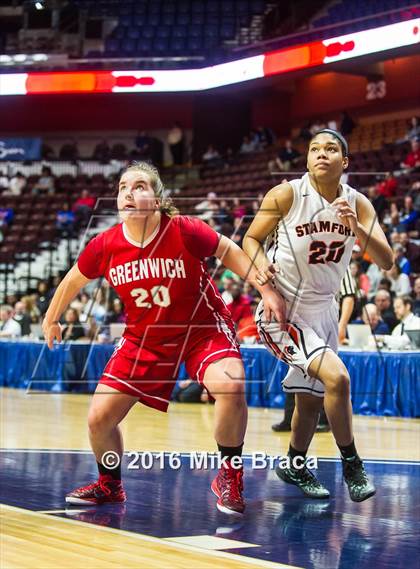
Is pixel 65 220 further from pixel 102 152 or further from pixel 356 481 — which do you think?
pixel 356 481

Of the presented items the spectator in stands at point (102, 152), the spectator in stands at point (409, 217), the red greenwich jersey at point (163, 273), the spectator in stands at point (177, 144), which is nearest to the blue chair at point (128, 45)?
the spectator in stands at point (177, 144)

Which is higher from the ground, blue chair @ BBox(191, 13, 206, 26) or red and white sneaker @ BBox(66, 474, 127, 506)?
blue chair @ BBox(191, 13, 206, 26)

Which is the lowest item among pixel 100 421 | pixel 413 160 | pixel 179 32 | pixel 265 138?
pixel 100 421

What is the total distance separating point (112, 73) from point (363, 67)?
20.3 ft

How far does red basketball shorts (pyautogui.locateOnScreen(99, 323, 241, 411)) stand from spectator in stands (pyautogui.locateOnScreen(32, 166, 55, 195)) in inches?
837

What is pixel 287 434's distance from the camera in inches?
403

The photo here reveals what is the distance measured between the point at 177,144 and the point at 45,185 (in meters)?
4.01

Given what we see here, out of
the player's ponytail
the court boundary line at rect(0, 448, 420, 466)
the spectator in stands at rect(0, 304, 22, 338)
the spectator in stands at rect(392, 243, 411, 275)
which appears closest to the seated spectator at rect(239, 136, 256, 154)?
the spectator in stands at rect(0, 304, 22, 338)

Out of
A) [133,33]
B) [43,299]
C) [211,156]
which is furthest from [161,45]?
[43,299]

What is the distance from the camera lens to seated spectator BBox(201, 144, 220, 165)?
86.4ft

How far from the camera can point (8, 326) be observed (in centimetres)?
1694

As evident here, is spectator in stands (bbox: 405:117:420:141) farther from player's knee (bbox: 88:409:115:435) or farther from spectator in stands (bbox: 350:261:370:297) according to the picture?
player's knee (bbox: 88:409:115:435)

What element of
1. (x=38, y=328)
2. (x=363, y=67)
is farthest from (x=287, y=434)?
(x=363, y=67)

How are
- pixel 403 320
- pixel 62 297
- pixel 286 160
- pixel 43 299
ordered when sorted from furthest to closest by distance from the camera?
pixel 286 160 < pixel 43 299 < pixel 403 320 < pixel 62 297
